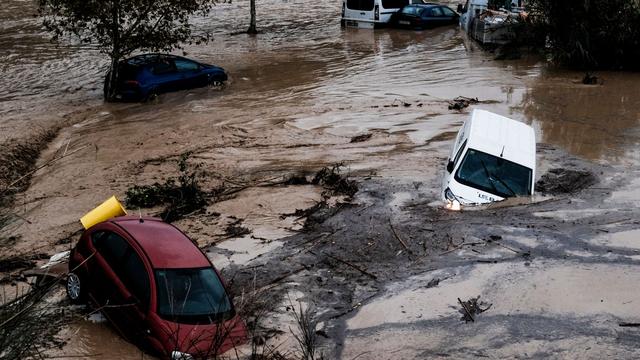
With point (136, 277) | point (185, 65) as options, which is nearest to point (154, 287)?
point (136, 277)

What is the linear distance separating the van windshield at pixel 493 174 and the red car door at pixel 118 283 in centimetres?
594

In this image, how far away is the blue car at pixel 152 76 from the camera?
20.5 meters

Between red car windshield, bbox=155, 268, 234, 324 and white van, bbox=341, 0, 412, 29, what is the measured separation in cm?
2494

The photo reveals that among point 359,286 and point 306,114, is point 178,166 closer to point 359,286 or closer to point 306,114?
point 306,114

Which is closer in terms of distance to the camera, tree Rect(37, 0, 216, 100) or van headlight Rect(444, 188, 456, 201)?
van headlight Rect(444, 188, 456, 201)

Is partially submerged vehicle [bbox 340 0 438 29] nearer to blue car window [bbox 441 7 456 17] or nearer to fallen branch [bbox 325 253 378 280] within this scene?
blue car window [bbox 441 7 456 17]

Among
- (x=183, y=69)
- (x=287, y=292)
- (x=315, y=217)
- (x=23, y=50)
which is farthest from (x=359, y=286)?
(x=23, y=50)

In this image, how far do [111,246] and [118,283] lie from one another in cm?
62

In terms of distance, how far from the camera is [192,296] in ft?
28.2

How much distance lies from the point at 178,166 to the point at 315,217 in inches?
164

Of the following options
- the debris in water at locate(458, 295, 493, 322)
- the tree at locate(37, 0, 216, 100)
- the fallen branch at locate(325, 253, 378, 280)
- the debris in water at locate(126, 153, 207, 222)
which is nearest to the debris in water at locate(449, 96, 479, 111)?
the tree at locate(37, 0, 216, 100)

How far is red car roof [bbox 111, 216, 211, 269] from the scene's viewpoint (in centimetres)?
876

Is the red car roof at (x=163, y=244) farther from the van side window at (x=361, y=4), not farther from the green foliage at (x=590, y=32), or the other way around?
the van side window at (x=361, y=4)

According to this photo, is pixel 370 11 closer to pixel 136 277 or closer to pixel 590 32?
pixel 590 32
